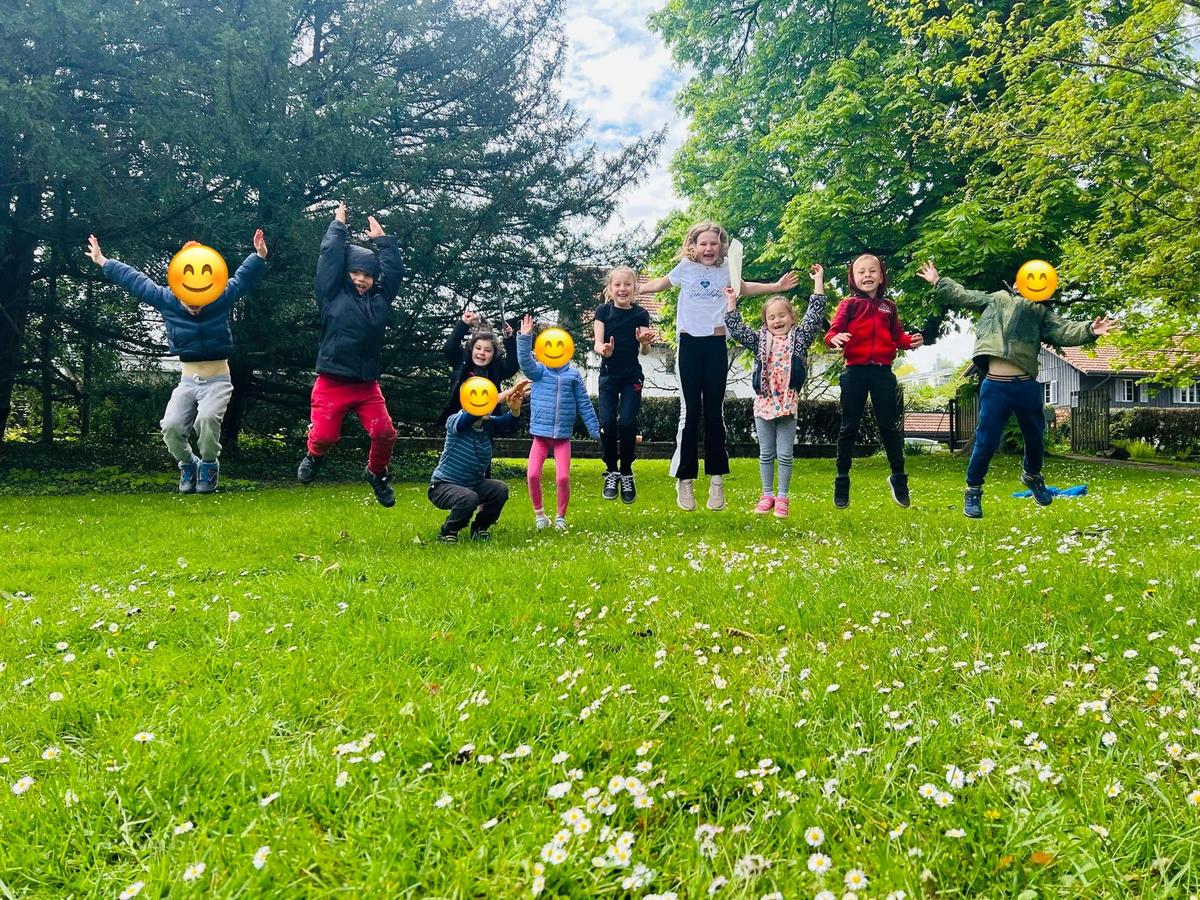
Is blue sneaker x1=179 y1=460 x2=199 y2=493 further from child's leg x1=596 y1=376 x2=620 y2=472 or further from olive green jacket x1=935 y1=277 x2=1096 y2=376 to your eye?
olive green jacket x1=935 y1=277 x2=1096 y2=376

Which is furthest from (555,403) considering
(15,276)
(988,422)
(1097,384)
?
(1097,384)

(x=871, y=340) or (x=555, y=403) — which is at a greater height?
(x=871, y=340)

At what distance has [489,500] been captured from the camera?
8.05 metres

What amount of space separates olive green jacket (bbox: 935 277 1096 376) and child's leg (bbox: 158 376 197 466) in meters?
6.64

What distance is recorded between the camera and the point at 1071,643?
3617 millimetres

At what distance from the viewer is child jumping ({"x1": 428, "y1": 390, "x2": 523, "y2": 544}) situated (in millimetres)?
7605

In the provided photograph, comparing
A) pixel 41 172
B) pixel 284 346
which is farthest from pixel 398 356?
pixel 41 172

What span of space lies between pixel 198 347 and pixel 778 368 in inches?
207

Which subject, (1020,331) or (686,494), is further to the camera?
(686,494)

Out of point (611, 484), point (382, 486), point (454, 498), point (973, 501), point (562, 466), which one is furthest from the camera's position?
point (562, 466)

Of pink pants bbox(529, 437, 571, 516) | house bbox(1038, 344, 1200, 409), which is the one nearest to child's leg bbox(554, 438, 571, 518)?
pink pants bbox(529, 437, 571, 516)

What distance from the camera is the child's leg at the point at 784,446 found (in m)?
7.09

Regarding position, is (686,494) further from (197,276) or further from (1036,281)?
(197,276)

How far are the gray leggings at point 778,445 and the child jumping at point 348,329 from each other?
147 inches
